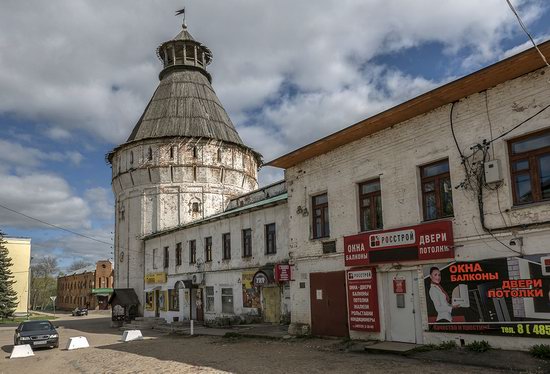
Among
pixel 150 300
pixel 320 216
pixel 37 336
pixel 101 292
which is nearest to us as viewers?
pixel 320 216

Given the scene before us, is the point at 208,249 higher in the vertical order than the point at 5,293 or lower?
higher

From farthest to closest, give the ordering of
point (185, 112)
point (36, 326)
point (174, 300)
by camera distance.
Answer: point (185, 112) → point (174, 300) → point (36, 326)

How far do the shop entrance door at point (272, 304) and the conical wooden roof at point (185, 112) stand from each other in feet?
69.0

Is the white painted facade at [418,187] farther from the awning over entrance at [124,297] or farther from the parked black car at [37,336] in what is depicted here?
the awning over entrance at [124,297]

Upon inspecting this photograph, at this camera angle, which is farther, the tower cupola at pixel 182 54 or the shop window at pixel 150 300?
the tower cupola at pixel 182 54

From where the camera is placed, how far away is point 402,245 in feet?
46.5

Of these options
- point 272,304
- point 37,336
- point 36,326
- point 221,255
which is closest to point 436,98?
point 272,304

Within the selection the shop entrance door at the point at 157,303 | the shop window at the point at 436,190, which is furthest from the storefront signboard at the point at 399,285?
the shop entrance door at the point at 157,303

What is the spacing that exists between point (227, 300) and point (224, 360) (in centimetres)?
1372

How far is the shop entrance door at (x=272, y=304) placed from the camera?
2325 centimetres

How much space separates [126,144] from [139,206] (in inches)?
236

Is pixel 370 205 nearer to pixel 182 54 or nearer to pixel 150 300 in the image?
pixel 150 300

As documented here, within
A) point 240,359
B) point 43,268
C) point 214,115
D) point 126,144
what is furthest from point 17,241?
point 240,359

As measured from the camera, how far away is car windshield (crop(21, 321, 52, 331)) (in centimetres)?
2125
